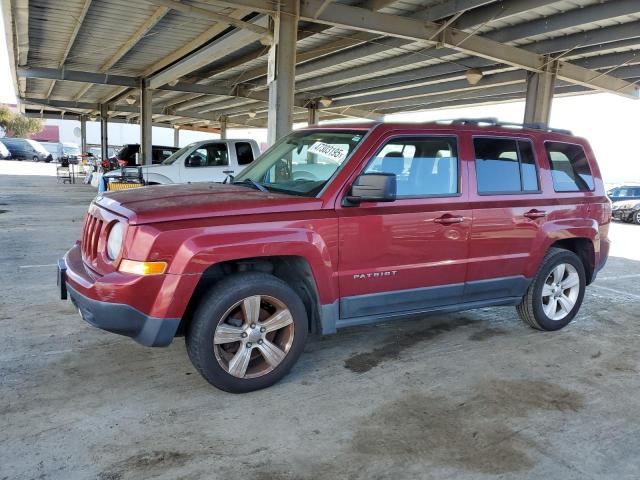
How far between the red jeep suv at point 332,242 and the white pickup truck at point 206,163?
8.22 meters

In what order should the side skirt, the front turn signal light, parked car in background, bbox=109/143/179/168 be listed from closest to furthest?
1. the front turn signal light
2. the side skirt
3. parked car in background, bbox=109/143/179/168

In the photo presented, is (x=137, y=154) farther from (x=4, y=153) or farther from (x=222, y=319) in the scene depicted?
(x=4, y=153)

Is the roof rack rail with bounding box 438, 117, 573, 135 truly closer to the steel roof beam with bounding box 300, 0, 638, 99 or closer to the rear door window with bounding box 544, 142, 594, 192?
the rear door window with bounding box 544, 142, 594, 192

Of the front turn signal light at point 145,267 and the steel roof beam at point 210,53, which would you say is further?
the steel roof beam at point 210,53

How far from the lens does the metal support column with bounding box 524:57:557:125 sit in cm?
1263

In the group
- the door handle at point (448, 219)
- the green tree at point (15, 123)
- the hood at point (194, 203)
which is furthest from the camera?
the green tree at point (15, 123)

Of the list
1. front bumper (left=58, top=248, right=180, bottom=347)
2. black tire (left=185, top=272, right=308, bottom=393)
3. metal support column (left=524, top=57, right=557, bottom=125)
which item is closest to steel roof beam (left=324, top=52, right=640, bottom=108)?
metal support column (left=524, top=57, right=557, bottom=125)

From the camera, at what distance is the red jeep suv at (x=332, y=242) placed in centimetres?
322

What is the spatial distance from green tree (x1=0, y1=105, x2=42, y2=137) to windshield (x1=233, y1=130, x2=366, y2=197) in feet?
208

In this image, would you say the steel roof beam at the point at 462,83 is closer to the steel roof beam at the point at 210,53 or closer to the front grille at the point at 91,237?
the steel roof beam at the point at 210,53

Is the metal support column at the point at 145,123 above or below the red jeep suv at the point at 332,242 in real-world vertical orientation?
above

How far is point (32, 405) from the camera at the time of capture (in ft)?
10.7

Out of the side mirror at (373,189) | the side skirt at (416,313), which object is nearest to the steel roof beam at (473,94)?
the side skirt at (416,313)

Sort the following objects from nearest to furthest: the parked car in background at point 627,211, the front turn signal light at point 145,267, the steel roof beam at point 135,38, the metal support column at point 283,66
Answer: the front turn signal light at point 145,267 → the metal support column at point 283,66 → the steel roof beam at point 135,38 → the parked car in background at point 627,211
